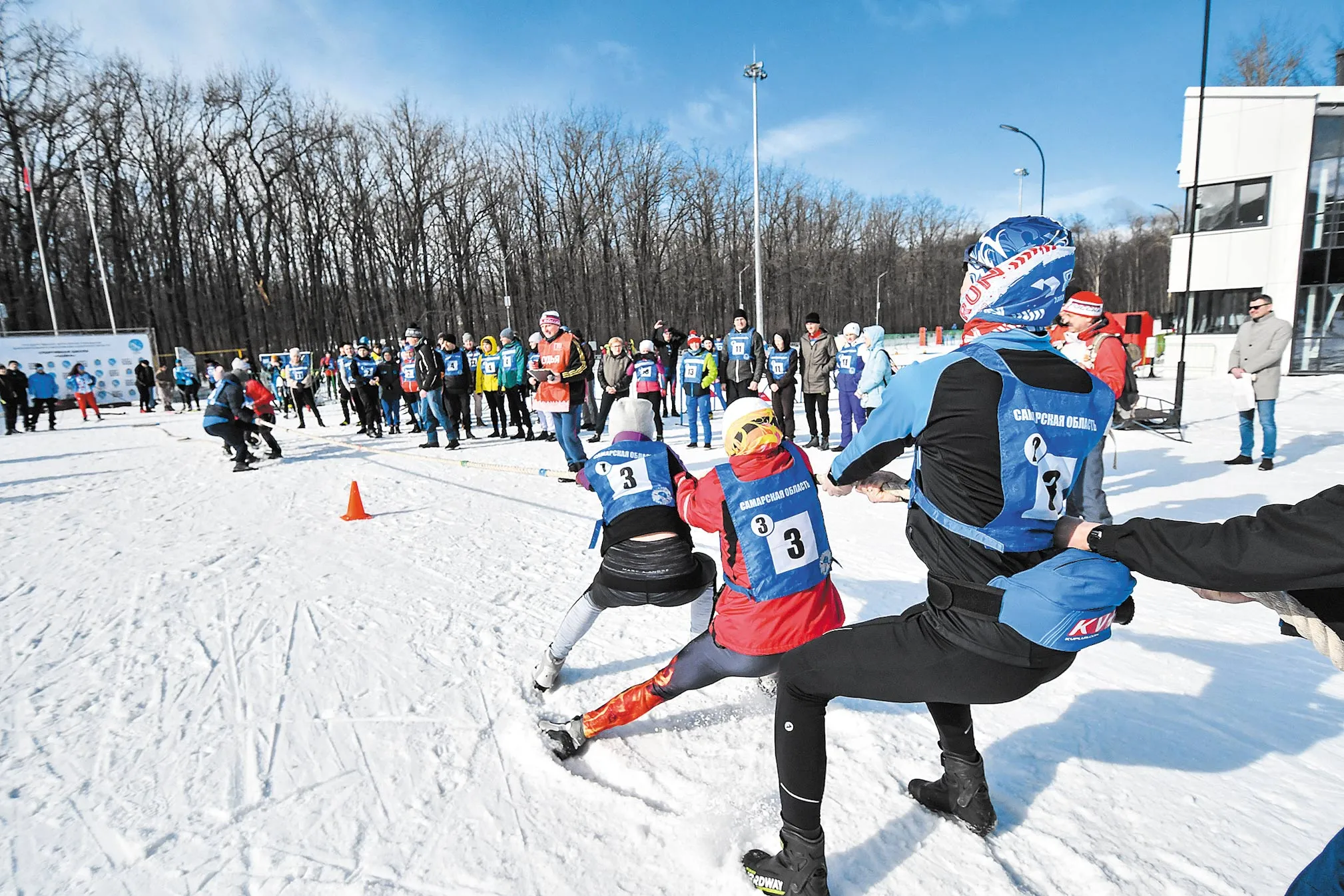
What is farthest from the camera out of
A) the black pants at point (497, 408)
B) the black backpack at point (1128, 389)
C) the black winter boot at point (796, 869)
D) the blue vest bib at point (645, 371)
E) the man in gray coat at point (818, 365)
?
the black pants at point (497, 408)

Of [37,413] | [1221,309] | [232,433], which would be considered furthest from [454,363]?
[1221,309]

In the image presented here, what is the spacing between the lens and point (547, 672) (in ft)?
11.4

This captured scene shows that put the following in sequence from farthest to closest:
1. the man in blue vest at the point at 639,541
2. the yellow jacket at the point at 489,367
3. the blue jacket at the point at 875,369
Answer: the yellow jacket at the point at 489,367
the blue jacket at the point at 875,369
the man in blue vest at the point at 639,541

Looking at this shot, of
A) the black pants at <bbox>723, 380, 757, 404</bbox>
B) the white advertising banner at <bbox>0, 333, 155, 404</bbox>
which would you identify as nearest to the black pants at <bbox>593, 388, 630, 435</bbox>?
the black pants at <bbox>723, 380, 757, 404</bbox>

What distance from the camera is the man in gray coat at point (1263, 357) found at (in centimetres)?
746

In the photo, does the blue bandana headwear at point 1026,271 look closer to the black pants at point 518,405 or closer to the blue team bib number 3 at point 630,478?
the blue team bib number 3 at point 630,478

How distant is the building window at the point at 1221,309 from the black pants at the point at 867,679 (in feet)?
76.2

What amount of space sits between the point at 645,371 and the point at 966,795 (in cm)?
958

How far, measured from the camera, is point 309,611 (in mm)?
4688

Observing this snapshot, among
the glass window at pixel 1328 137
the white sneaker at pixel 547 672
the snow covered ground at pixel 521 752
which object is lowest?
the snow covered ground at pixel 521 752

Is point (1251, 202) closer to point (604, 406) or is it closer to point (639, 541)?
point (604, 406)

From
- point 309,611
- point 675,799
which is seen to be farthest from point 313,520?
point 675,799

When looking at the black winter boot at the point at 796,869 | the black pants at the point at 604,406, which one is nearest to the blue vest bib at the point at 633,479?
the black winter boot at the point at 796,869

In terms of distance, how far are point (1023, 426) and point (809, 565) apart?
3.38ft
